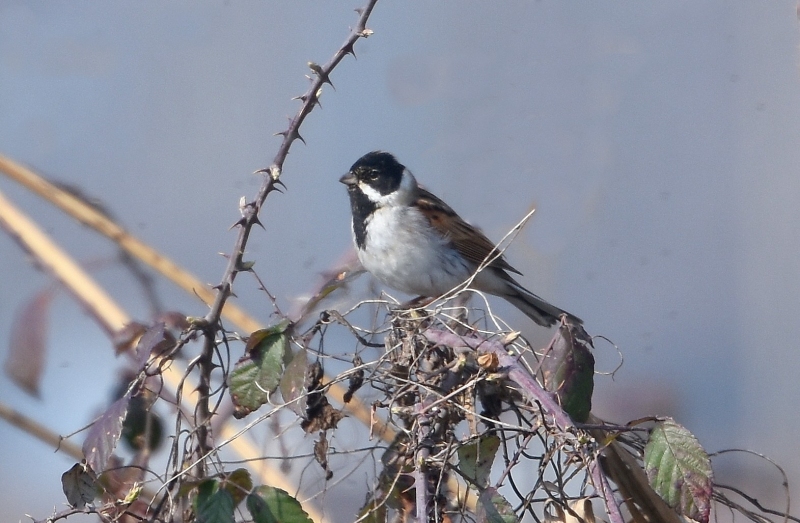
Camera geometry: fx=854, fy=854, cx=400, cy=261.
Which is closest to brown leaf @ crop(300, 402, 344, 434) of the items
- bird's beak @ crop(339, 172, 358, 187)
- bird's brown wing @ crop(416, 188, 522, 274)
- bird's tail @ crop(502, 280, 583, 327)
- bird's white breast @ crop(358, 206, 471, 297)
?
bird's tail @ crop(502, 280, 583, 327)

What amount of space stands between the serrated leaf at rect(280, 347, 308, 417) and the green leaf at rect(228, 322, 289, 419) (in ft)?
0.08

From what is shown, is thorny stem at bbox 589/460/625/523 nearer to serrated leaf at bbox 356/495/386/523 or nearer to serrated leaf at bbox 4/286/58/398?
serrated leaf at bbox 356/495/386/523

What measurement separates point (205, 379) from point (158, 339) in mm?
79

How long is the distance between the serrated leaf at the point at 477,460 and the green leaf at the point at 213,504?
27 cm

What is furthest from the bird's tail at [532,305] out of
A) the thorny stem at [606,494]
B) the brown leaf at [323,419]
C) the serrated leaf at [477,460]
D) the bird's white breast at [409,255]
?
the thorny stem at [606,494]

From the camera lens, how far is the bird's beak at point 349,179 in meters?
2.72

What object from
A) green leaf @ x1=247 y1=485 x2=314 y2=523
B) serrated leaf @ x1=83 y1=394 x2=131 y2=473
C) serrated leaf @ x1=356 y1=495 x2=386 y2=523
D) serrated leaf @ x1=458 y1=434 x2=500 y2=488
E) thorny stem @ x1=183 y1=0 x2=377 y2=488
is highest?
thorny stem @ x1=183 y1=0 x2=377 y2=488

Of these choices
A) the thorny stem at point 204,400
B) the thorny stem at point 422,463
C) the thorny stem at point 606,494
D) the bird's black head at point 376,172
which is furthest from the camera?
the bird's black head at point 376,172

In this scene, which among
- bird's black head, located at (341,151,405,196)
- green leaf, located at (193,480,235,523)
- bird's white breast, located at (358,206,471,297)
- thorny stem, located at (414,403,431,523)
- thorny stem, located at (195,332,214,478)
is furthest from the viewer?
bird's black head, located at (341,151,405,196)

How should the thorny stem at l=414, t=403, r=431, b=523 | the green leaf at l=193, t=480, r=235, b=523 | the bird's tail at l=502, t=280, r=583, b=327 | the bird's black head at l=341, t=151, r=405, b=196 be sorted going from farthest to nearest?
the bird's black head at l=341, t=151, r=405, b=196, the bird's tail at l=502, t=280, r=583, b=327, the green leaf at l=193, t=480, r=235, b=523, the thorny stem at l=414, t=403, r=431, b=523

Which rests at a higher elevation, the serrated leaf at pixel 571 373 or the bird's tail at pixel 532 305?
the bird's tail at pixel 532 305

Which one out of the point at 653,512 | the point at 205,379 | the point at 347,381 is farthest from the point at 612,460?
the point at 205,379

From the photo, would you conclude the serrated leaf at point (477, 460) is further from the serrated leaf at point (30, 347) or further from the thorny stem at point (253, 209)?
the serrated leaf at point (30, 347)

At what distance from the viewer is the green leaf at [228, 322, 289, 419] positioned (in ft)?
3.60
